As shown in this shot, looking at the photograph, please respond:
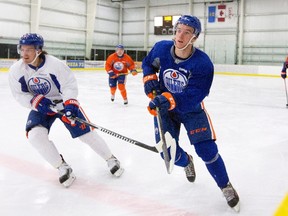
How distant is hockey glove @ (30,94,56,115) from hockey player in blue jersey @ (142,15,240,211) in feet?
2.31

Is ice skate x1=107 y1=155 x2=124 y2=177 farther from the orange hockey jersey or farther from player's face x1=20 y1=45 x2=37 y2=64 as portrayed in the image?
the orange hockey jersey

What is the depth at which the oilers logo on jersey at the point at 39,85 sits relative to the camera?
2.44 m

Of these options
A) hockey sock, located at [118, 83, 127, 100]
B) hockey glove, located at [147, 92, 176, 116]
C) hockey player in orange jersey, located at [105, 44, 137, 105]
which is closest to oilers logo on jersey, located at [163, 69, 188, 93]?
hockey glove, located at [147, 92, 176, 116]

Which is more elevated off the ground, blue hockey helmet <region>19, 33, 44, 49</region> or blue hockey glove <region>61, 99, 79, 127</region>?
blue hockey helmet <region>19, 33, 44, 49</region>

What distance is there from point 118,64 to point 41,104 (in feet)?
15.6

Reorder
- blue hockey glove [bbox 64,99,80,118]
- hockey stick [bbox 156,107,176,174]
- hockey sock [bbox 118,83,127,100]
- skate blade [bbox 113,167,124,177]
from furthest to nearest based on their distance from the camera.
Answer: hockey sock [bbox 118,83,127,100] < skate blade [bbox 113,167,124,177] < blue hockey glove [bbox 64,99,80,118] < hockey stick [bbox 156,107,176,174]

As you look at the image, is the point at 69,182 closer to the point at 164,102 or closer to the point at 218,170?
the point at 164,102

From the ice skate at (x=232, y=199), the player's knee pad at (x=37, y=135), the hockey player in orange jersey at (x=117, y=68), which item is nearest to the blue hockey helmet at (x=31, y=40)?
the player's knee pad at (x=37, y=135)

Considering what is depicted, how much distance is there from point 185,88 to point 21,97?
1.15 metres

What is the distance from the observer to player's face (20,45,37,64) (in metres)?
2.33

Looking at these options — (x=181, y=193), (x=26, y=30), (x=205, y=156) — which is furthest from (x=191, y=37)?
(x=26, y=30)

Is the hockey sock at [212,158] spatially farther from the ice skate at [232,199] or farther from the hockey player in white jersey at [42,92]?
the hockey player in white jersey at [42,92]

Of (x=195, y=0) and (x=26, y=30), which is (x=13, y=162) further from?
(x=195, y=0)

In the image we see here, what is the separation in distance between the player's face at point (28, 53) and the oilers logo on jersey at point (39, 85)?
15cm
